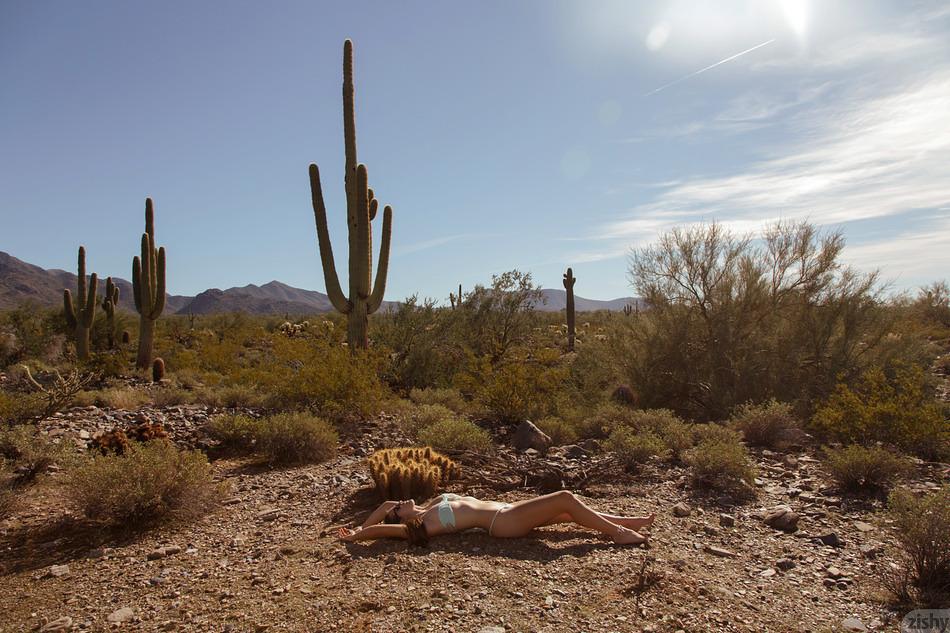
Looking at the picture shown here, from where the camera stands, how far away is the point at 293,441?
318 inches

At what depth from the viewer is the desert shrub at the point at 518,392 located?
1041 cm

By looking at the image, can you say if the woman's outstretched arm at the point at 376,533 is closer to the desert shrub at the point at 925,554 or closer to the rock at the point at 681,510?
the rock at the point at 681,510

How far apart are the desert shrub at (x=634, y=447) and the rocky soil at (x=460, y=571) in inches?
33.3

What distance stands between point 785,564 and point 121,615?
498 centimetres

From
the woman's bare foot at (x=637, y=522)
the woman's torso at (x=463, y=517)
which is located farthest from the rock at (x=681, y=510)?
the woman's torso at (x=463, y=517)

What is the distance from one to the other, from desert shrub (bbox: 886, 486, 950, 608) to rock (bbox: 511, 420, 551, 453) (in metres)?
4.76

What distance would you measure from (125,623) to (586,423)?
23.5ft

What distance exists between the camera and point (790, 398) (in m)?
11.1

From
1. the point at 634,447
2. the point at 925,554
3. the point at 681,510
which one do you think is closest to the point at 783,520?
the point at 681,510

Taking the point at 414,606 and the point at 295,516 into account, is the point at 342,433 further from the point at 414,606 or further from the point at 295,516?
the point at 414,606

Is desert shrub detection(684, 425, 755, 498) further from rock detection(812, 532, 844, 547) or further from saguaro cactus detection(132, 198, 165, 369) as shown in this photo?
saguaro cactus detection(132, 198, 165, 369)

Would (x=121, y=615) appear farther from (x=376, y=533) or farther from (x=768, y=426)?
(x=768, y=426)

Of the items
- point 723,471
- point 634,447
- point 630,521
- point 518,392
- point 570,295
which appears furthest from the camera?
point 570,295

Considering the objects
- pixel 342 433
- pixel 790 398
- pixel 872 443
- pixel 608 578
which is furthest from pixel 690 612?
pixel 790 398
